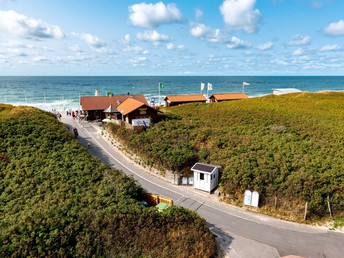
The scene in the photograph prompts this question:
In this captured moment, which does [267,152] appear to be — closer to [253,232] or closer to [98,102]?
[253,232]

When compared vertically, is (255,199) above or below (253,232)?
above

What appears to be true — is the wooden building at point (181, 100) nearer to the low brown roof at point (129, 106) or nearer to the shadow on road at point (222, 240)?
the low brown roof at point (129, 106)

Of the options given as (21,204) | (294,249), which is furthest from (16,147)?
(294,249)

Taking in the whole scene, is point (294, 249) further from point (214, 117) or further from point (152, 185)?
point (214, 117)

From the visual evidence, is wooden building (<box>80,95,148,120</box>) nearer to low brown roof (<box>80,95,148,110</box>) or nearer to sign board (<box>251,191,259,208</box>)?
low brown roof (<box>80,95,148,110</box>)

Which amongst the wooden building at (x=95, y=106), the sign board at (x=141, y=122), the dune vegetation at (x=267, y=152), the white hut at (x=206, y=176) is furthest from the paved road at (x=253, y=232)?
the wooden building at (x=95, y=106)

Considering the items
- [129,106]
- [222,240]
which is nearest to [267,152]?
[222,240]

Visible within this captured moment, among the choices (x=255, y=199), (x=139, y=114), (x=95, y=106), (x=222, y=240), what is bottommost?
(x=222, y=240)

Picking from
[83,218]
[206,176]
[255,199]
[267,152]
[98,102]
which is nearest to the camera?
[83,218]
